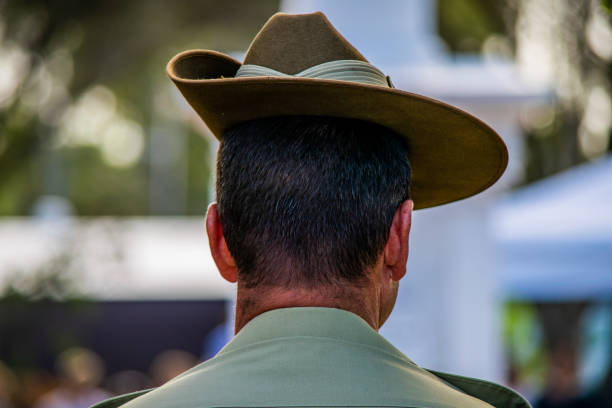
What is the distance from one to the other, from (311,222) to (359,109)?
19cm

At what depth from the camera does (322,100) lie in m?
1.24

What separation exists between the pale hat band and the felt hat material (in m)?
0.02

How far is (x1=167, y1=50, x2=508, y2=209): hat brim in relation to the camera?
1223 mm

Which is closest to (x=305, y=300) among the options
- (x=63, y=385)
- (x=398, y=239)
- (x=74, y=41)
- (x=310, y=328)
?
(x=310, y=328)

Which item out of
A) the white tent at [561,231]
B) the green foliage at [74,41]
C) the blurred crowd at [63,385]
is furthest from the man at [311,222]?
the blurred crowd at [63,385]

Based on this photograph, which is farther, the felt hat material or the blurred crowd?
the blurred crowd

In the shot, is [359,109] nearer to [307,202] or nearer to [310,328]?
[307,202]

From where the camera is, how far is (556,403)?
5223mm

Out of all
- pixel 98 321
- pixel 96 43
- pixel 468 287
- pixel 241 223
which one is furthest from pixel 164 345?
pixel 241 223

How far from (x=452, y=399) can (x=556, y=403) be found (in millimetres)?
4379

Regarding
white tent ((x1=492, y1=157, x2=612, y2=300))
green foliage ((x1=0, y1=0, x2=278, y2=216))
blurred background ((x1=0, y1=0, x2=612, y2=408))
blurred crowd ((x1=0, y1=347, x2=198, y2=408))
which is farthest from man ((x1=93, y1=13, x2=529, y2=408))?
blurred crowd ((x1=0, y1=347, x2=198, y2=408))

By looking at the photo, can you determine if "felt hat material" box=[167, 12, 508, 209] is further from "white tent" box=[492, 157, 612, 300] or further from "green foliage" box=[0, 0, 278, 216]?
"green foliage" box=[0, 0, 278, 216]

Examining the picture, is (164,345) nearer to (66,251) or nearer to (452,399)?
(66,251)

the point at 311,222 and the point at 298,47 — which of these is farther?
the point at 298,47
